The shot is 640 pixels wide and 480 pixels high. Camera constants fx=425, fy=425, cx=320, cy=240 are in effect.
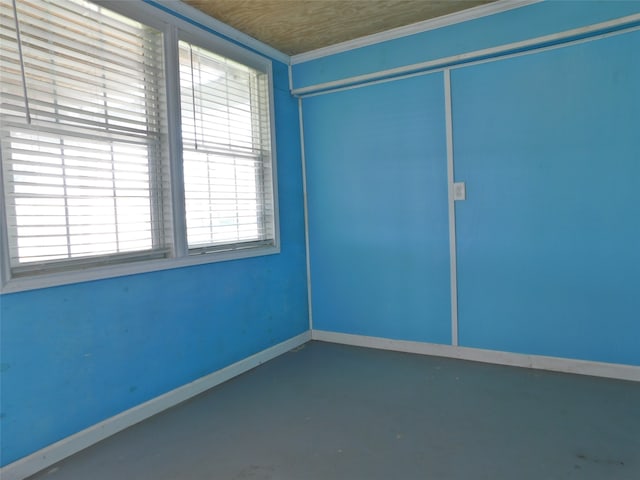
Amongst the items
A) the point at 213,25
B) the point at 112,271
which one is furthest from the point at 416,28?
the point at 112,271

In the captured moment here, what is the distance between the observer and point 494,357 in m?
3.33

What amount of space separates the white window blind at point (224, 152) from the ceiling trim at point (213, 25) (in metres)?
0.17

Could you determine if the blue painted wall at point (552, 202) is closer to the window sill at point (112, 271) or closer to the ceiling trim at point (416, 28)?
the ceiling trim at point (416, 28)

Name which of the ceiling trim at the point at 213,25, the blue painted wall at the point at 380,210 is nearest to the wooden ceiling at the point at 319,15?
the ceiling trim at the point at 213,25

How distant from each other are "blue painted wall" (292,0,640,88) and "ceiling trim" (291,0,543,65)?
28 mm

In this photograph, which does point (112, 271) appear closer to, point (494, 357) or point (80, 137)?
point (80, 137)

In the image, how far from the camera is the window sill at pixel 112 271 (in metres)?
2.05

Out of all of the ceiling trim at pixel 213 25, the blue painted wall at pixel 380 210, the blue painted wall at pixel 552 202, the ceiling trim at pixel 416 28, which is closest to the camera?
the ceiling trim at pixel 213 25

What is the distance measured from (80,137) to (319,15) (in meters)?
1.84

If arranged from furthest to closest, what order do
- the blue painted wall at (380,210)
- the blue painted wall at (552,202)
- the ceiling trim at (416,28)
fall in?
the blue painted wall at (380,210) < the ceiling trim at (416,28) < the blue painted wall at (552,202)

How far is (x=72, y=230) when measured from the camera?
7.53 feet

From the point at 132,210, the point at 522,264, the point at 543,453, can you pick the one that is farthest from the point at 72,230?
the point at 522,264

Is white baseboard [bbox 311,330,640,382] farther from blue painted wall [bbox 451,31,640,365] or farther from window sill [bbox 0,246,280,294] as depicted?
window sill [bbox 0,246,280,294]

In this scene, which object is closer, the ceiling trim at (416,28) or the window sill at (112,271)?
the window sill at (112,271)
